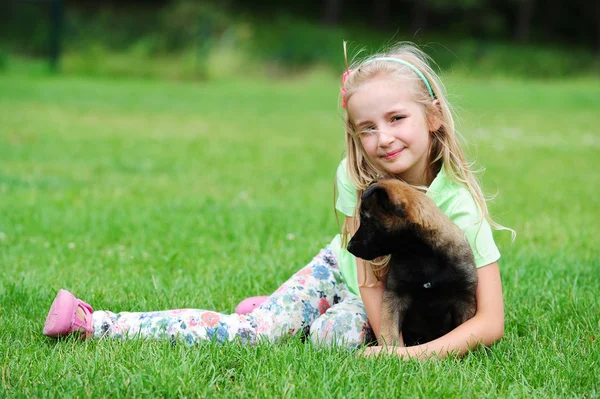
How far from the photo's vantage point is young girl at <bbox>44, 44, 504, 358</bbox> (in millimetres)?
3217

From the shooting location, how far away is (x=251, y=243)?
539 cm

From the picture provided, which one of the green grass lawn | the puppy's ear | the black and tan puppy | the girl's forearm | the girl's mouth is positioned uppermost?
the girl's mouth

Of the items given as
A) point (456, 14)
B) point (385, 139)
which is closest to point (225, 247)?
point (385, 139)

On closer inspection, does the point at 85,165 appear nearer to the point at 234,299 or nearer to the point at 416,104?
the point at 234,299

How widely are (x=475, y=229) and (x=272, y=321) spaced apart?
1.09m

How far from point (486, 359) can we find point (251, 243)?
8.47 feet

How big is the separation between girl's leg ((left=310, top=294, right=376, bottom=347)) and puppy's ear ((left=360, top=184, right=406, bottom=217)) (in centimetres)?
75

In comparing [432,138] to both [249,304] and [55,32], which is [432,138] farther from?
[55,32]

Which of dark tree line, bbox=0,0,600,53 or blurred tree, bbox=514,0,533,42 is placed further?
blurred tree, bbox=514,0,533,42

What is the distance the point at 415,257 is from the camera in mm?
3010

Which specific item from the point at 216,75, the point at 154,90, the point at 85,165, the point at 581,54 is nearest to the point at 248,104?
the point at 154,90

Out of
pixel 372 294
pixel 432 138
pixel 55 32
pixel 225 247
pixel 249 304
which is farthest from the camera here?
pixel 55 32

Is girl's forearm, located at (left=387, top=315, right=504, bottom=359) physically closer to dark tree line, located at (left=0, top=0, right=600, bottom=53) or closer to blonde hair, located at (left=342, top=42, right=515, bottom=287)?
blonde hair, located at (left=342, top=42, right=515, bottom=287)

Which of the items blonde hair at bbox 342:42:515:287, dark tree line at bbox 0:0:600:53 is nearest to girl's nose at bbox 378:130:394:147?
blonde hair at bbox 342:42:515:287
